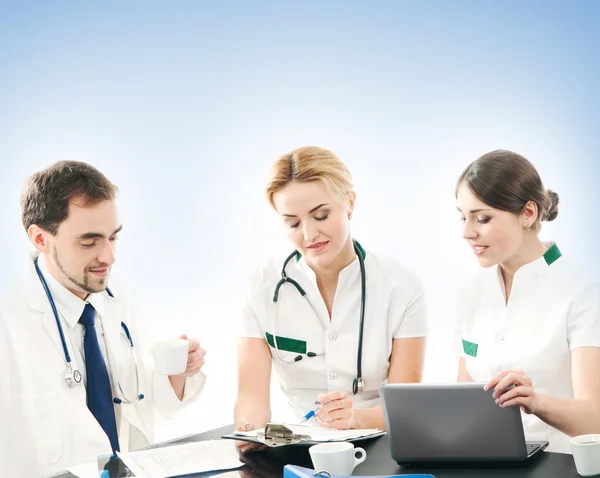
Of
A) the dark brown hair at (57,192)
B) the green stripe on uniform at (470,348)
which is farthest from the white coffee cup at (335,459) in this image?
the dark brown hair at (57,192)

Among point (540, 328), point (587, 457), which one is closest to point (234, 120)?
point (540, 328)

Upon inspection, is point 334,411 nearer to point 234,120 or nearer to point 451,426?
point 451,426

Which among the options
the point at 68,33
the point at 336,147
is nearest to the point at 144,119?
the point at 68,33

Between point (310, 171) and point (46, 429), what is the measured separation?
1.12 m

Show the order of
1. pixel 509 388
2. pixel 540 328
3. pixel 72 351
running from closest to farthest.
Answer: pixel 509 388 → pixel 540 328 → pixel 72 351

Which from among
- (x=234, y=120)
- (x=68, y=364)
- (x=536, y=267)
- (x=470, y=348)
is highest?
(x=234, y=120)

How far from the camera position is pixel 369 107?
148 inches

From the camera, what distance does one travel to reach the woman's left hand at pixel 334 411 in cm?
207

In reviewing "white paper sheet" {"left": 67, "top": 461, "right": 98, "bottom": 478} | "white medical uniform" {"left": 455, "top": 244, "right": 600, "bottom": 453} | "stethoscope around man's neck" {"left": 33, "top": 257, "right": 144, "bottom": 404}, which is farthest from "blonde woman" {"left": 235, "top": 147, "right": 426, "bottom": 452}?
"white paper sheet" {"left": 67, "top": 461, "right": 98, "bottom": 478}

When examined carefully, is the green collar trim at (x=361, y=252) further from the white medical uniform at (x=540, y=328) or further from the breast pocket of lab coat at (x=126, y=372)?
the breast pocket of lab coat at (x=126, y=372)

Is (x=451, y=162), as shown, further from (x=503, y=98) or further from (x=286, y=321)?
(x=286, y=321)

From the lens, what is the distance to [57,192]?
2.40 metres

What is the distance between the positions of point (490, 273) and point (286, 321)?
686 millimetres

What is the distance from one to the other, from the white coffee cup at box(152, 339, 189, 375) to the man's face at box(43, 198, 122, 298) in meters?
0.49
